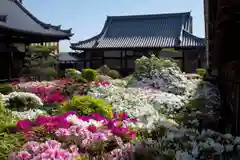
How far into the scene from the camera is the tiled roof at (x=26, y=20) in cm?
A: 2055

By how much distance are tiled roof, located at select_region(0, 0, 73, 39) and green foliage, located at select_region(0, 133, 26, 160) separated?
15778 mm

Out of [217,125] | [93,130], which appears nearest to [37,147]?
[93,130]

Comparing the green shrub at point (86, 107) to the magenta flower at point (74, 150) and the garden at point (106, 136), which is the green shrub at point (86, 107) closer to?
the garden at point (106, 136)

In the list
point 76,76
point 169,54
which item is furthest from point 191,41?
point 76,76

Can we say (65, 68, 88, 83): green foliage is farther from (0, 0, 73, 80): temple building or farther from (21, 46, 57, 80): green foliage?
(0, 0, 73, 80): temple building

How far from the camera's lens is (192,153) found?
3.09m

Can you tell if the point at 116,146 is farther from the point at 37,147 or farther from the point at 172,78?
the point at 172,78

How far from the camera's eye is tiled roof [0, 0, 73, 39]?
2055 cm

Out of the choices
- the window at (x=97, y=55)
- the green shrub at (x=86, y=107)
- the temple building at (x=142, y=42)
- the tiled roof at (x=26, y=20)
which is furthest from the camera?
the window at (x=97, y=55)

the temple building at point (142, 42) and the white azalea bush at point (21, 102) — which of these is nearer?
the white azalea bush at point (21, 102)

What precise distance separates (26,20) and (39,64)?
11.7 feet

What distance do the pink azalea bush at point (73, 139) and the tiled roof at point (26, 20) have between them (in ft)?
51.5

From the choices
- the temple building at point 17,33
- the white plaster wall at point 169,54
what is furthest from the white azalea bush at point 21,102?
the white plaster wall at point 169,54

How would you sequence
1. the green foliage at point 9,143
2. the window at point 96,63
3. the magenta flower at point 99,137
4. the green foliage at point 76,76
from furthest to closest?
the window at point 96,63
the green foliage at point 76,76
the magenta flower at point 99,137
the green foliage at point 9,143
